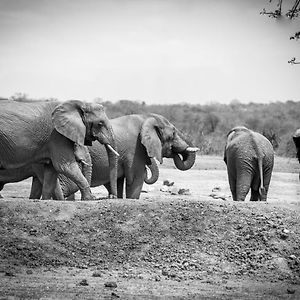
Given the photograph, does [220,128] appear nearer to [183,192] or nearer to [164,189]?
[164,189]

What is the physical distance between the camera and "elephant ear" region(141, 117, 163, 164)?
15461 millimetres

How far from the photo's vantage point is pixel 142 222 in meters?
10.4

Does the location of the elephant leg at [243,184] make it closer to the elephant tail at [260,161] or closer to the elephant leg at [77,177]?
the elephant tail at [260,161]

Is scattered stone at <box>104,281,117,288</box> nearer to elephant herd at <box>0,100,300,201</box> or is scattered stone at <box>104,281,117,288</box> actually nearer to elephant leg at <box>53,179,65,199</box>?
elephant herd at <box>0,100,300,201</box>

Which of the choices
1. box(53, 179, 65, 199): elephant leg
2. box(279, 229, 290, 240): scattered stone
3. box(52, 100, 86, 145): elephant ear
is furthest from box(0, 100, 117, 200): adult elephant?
box(279, 229, 290, 240): scattered stone

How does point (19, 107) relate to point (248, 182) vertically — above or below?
above

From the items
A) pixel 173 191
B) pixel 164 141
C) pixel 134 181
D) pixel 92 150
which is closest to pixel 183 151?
pixel 164 141

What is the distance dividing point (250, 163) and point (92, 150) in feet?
9.79

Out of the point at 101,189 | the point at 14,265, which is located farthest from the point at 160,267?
the point at 101,189

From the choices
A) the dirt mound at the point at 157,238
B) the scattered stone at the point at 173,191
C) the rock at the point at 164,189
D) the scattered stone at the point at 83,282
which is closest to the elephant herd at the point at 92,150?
the dirt mound at the point at 157,238

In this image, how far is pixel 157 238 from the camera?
10156 millimetres

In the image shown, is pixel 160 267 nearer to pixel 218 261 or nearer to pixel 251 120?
pixel 218 261

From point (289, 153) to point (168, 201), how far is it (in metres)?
24.8

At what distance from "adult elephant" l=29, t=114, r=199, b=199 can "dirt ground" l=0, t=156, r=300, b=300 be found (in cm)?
417
